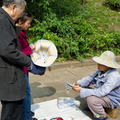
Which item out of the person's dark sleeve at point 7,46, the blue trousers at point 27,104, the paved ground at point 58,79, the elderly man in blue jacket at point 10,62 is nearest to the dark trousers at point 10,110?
the elderly man in blue jacket at point 10,62

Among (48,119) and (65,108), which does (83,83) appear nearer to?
(65,108)

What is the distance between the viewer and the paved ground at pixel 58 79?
12.7ft

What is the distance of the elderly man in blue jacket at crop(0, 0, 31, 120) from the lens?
5.92 ft

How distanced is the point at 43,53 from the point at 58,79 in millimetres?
1791

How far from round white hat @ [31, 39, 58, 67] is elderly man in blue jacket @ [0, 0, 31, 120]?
923 mm

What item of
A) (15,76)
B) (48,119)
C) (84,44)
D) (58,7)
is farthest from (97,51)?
(15,76)

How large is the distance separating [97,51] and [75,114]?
147 inches

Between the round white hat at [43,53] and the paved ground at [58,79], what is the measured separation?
98cm

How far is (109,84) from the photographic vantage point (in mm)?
2926

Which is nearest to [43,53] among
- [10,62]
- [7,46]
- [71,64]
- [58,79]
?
[10,62]

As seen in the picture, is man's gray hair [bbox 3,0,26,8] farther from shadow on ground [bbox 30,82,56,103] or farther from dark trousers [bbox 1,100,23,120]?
shadow on ground [bbox 30,82,56,103]

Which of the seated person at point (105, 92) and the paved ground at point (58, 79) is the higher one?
the seated person at point (105, 92)

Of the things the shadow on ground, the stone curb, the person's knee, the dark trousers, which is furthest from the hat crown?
the stone curb

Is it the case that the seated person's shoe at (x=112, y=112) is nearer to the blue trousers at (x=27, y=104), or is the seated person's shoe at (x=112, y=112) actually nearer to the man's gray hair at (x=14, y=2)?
the blue trousers at (x=27, y=104)
